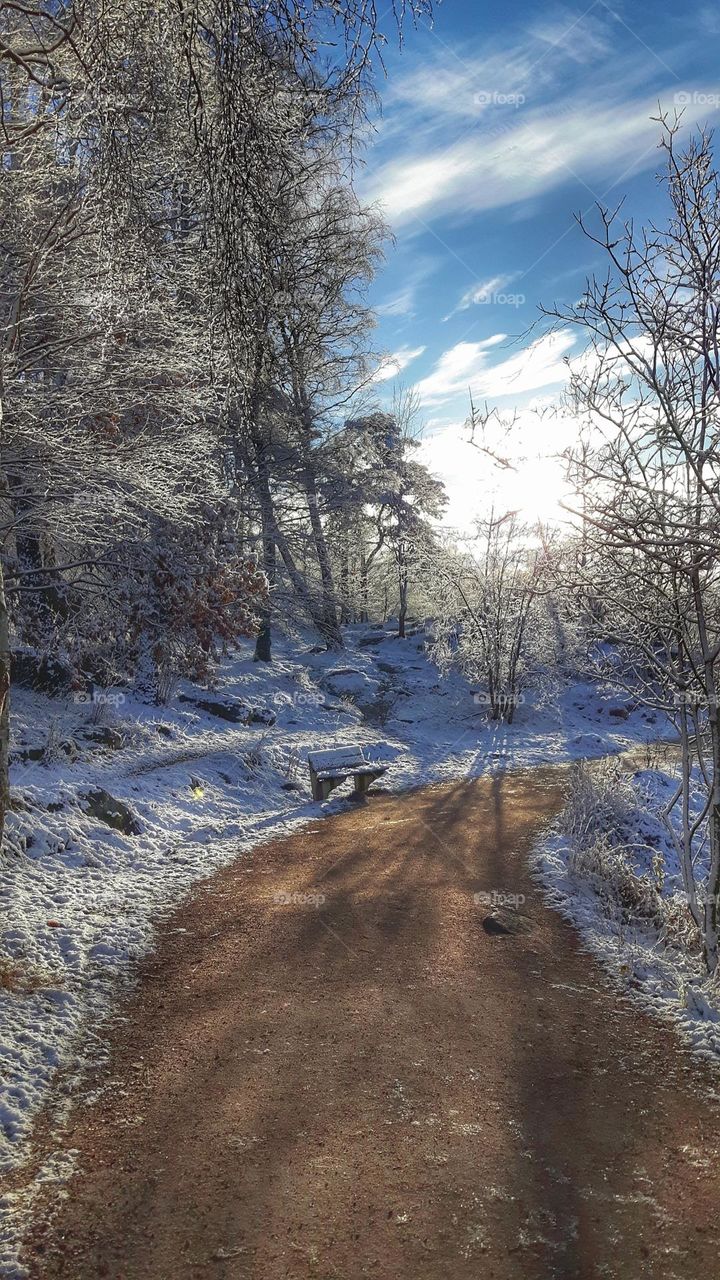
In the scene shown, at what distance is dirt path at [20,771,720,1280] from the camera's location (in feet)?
9.73

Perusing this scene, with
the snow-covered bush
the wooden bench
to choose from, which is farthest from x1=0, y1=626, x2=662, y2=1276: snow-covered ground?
the snow-covered bush

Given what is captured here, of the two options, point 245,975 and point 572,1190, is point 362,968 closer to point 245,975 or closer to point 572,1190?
point 245,975

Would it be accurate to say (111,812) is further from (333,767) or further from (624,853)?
(624,853)

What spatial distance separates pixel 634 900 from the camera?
7508mm

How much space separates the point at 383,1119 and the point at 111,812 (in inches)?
222

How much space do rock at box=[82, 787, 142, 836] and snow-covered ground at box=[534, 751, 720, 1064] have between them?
4.92m

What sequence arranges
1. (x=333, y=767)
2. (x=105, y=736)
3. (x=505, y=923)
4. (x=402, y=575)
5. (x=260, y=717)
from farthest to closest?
(x=402, y=575) → (x=260, y=717) → (x=333, y=767) → (x=105, y=736) → (x=505, y=923)

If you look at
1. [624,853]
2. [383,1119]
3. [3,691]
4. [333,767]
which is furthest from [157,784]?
[383,1119]

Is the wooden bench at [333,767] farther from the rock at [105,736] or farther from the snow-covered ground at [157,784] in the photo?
the rock at [105,736]

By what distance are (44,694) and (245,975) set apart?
7858 millimetres

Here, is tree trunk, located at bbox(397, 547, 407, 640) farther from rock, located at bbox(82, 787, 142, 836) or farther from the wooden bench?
rock, located at bbox(82, 787, 142, 836)

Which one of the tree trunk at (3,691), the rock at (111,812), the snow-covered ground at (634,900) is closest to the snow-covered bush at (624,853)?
the snow-covered ground at (634,900)

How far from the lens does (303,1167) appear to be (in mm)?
3420

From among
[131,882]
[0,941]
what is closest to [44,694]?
[131,882]
